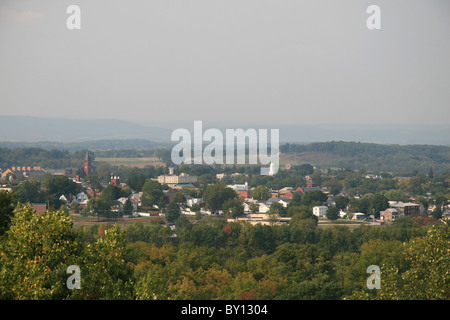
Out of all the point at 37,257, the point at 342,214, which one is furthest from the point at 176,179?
the point at 37,257

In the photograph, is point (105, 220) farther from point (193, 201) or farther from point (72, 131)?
point (72, 131)

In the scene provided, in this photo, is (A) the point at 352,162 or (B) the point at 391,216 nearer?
(B) the point at 391,216

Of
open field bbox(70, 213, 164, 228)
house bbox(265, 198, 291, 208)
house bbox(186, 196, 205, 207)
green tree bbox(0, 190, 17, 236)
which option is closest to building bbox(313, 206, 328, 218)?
house bbox(265, 198, 291, 208)

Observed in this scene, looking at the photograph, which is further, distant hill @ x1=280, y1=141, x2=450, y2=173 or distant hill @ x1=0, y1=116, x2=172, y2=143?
distant hill @ x1=0, y1=116, x2=172, y2=143

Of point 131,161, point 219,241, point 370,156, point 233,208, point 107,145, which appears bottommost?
point 233,208

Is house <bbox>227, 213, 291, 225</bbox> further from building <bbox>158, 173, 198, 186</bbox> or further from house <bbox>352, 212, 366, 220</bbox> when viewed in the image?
building <bbox>158, 173, 198, 186</bbox>

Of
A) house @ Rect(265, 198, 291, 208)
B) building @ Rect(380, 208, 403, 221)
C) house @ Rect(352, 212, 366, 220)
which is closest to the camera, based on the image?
building @ Rect(380, 208, 403, 221)

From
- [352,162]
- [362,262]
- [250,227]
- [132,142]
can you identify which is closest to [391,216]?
[250,227]

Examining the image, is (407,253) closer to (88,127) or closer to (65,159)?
(65,159)

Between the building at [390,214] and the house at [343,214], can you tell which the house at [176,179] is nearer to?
the house at [343,214]
